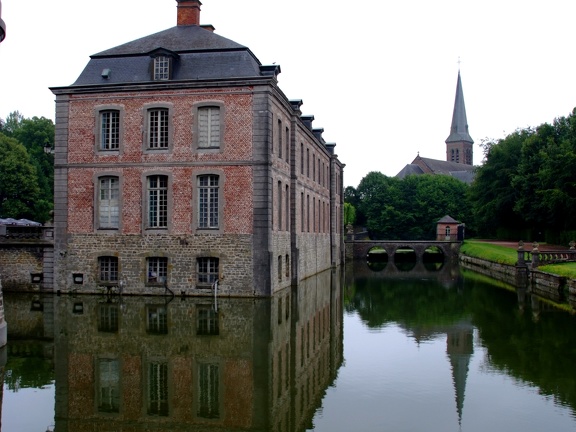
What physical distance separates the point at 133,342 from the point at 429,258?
44569 millimetres

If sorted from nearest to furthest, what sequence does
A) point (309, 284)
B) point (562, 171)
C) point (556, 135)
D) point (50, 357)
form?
point (50, 357) → point (309, 284) → point (562, 171) → point (556, 135)

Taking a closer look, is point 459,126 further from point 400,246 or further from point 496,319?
point 496,319

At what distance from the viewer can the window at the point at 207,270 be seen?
20016 mm

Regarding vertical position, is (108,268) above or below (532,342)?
above

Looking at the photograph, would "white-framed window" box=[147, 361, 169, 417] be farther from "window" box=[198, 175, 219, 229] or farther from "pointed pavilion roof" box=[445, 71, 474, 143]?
"pointed pavilion roof" box=[445, 71, 474, 143]

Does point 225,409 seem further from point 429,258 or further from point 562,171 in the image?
point 429,258

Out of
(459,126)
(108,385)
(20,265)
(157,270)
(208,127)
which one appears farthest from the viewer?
(459,126)

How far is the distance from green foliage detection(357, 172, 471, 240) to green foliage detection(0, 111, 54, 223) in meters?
32.6

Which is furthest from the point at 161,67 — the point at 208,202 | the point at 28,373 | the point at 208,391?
the point at 208,391

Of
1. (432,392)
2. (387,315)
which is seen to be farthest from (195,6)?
(432,392)

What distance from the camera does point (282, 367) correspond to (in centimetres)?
1070

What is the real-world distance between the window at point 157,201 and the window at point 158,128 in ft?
3.57

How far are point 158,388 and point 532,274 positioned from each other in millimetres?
22081

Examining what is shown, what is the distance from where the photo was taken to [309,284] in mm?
25609
